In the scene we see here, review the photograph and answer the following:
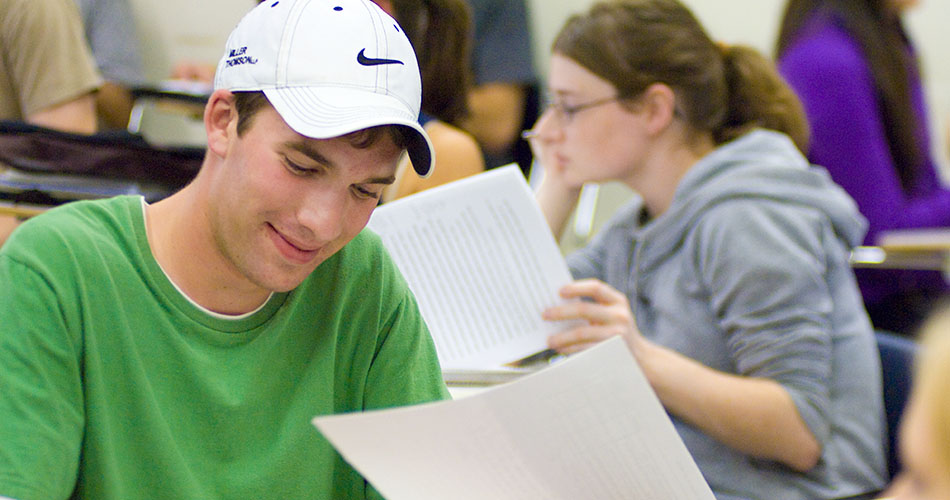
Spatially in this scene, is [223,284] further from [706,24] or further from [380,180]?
[706,24]

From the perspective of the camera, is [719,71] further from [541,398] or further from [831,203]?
[541,398]

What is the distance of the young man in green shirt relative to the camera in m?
0.79

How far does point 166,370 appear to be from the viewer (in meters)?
0.87

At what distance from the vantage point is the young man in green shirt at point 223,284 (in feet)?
2.59

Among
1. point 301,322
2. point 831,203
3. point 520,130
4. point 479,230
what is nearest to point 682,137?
point 831,203

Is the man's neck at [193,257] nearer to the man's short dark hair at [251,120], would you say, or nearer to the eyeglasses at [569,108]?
the man's short dark hair at [251,120]

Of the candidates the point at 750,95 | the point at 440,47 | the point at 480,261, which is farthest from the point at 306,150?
the point at 440,47

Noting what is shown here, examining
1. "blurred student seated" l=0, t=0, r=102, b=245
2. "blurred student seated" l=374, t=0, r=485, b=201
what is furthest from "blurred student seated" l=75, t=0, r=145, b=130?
"blurred student seated" l=374, t=0, r=485, b=201

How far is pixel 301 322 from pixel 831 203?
36.4 inches

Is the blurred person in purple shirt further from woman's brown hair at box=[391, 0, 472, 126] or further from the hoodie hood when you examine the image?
woman's brown hair at box=[391, 0, 472, 126]

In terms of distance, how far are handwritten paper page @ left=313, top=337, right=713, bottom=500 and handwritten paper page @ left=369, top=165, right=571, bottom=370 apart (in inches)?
21.1

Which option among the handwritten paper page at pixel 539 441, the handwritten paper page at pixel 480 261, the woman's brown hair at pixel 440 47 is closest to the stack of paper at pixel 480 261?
the handwritten paper page at pixel 480 261

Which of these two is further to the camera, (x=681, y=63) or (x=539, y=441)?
(x=681, y=63)

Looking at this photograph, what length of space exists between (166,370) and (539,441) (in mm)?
359
